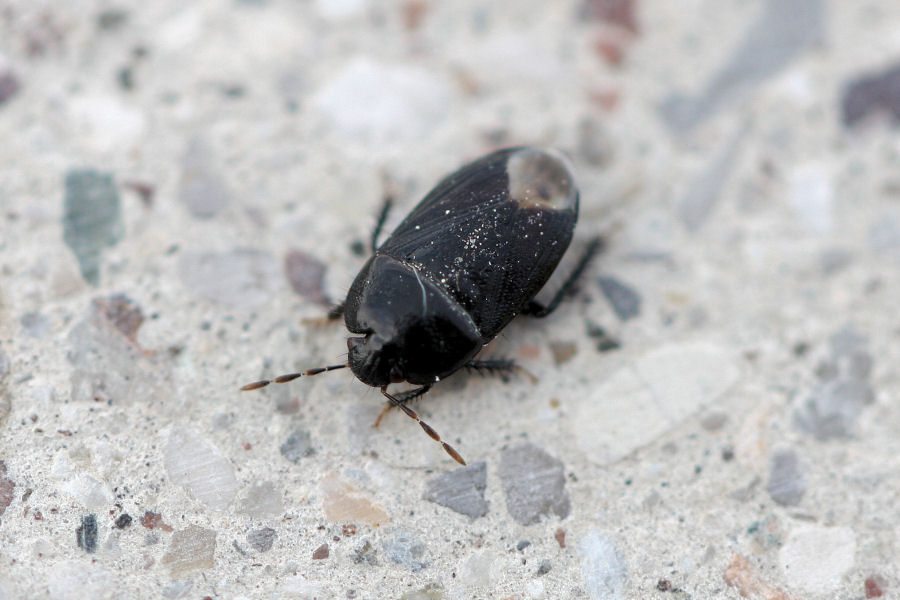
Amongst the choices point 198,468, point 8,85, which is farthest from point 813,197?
point 8,85

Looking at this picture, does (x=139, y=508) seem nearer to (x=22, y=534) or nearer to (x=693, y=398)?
(x=22, y=534)

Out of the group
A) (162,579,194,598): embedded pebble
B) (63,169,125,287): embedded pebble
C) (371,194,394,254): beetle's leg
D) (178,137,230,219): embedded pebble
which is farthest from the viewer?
(178,137,230,219): embedded pebble

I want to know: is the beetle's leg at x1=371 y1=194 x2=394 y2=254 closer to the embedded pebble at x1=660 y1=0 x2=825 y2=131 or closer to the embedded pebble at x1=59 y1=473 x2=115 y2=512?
the embedded pebble at x1=59 y1=473 x2=115 y2=512

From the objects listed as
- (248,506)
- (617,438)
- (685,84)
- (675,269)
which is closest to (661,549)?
(617,438)

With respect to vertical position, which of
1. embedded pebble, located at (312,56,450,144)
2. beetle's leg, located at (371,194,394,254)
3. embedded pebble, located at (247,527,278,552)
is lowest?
embedded pebble, located at (247,527,278,552)

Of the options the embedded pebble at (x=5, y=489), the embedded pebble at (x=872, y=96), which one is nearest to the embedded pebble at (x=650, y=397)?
the embedded pebble at (x=872, y=96)

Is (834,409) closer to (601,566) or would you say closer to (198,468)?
(601,566)

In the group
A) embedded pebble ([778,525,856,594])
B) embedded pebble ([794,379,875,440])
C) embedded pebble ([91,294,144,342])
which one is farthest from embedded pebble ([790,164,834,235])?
embedded pebble ([91,294,144,342])
